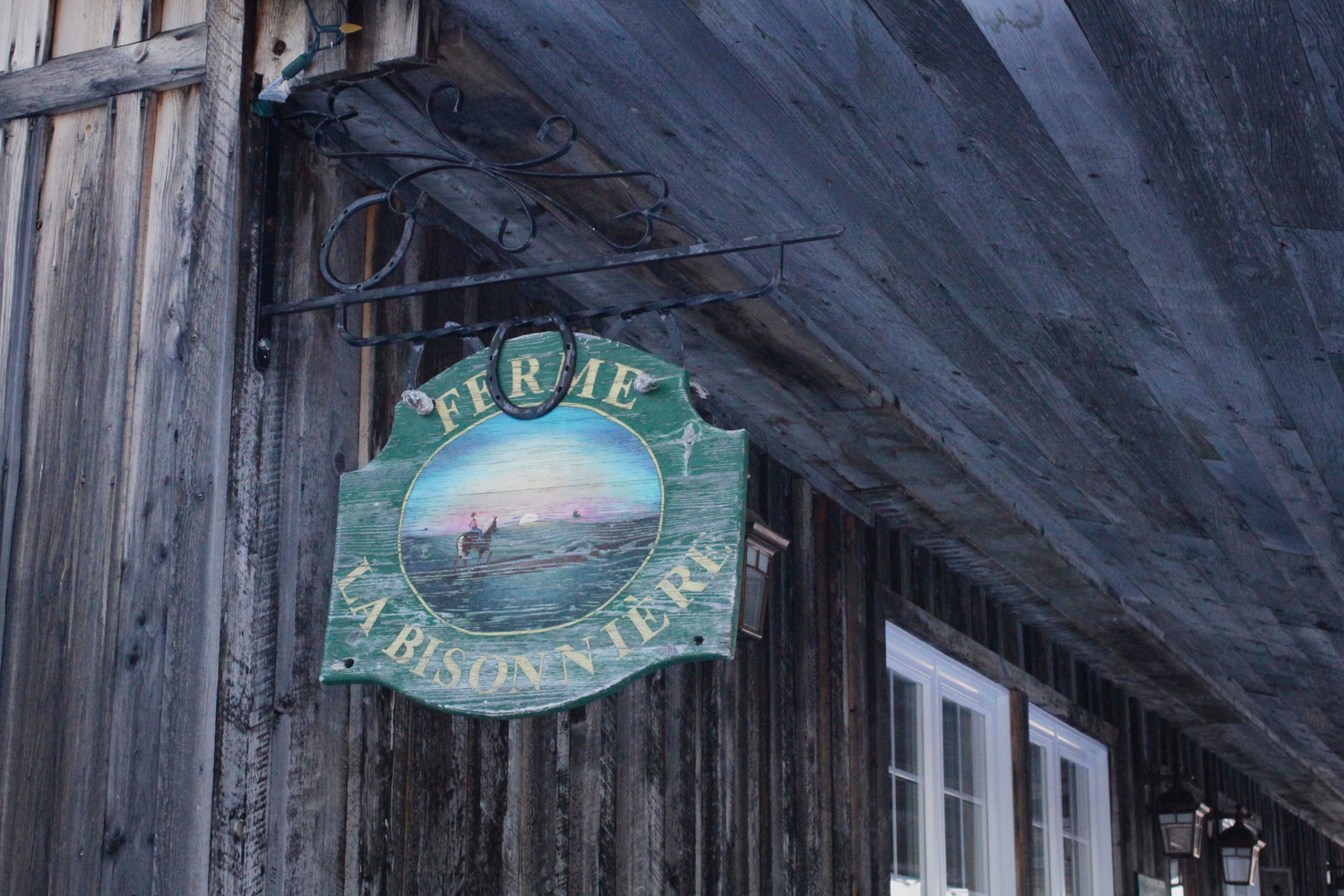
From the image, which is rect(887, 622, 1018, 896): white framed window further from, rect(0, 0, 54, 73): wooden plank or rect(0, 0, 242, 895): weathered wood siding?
rect(0, 0, 54, 73): wooden plank

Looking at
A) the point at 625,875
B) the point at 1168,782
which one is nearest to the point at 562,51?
the point at 625,875

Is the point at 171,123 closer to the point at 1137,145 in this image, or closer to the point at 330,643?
the point at 330,643

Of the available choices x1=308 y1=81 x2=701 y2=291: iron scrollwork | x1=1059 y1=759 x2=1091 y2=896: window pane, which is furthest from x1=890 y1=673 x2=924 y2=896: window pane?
x1=308 y1=81 x2=701 y2=291: iron scrollwork

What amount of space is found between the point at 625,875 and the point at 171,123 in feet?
6.89

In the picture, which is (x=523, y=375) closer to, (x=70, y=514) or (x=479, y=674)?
(x=479, y=674)

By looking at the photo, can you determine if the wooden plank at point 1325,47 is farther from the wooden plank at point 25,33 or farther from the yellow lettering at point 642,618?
the wooden plank at point 25,33

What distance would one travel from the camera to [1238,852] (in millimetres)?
9117

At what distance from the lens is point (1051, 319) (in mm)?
3334

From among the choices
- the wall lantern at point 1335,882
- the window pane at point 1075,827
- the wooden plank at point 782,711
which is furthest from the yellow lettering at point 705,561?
the wall lantern at point 1335,882

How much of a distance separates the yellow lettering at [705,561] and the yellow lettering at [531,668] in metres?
0.28

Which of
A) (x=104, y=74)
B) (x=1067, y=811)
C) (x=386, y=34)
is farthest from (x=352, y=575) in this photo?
(x=1067, y=811)

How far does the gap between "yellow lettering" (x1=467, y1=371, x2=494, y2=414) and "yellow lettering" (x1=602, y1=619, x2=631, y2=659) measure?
491 millimetres

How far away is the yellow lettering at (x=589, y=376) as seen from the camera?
2592mm

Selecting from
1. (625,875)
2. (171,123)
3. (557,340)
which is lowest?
(625,875)
